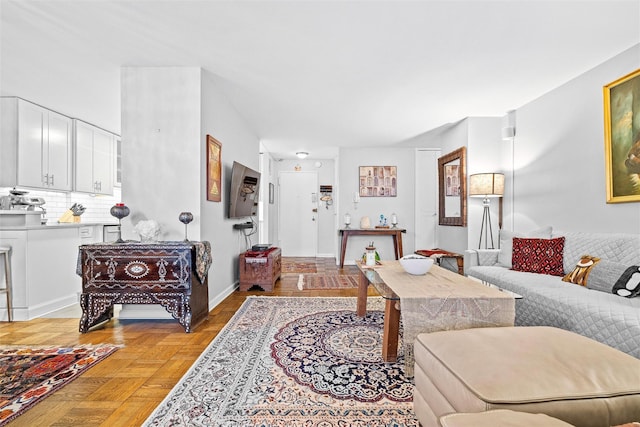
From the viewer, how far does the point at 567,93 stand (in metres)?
3.52

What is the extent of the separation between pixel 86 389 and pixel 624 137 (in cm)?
428

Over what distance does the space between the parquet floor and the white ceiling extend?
2371 mm

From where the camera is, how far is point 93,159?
5.20m

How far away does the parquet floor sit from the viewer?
1.63 metres

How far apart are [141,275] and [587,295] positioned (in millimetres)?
3355

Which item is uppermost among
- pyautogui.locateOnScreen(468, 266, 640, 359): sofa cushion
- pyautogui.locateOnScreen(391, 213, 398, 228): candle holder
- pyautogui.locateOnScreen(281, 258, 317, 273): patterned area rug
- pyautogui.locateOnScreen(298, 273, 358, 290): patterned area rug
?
pyautogui.locateOnScreen(391, 213, 398, 228): candle holder

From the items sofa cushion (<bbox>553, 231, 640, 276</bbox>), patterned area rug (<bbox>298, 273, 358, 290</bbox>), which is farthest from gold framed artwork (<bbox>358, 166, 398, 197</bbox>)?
sofa cushion (<bbox>553, 231, 640, 276</bbox>)

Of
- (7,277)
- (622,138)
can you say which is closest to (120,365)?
(7,277)

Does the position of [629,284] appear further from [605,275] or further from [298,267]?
[298,267]

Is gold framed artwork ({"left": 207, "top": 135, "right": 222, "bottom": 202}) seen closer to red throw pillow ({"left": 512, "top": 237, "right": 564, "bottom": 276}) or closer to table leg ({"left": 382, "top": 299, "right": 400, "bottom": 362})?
table leg ({"left": 382, "top": 299, "right": 400, "bottom": 362})

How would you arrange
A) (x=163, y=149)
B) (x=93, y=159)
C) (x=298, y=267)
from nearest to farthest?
1. (x=163, y=149)
2. (x=93, y=159)
3. (x=298, y=267)

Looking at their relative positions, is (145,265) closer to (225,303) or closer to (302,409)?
(225,303)

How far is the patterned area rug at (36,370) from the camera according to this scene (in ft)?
5.75

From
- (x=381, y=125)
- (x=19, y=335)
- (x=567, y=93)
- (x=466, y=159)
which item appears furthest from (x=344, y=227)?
(x=19, y=335)
